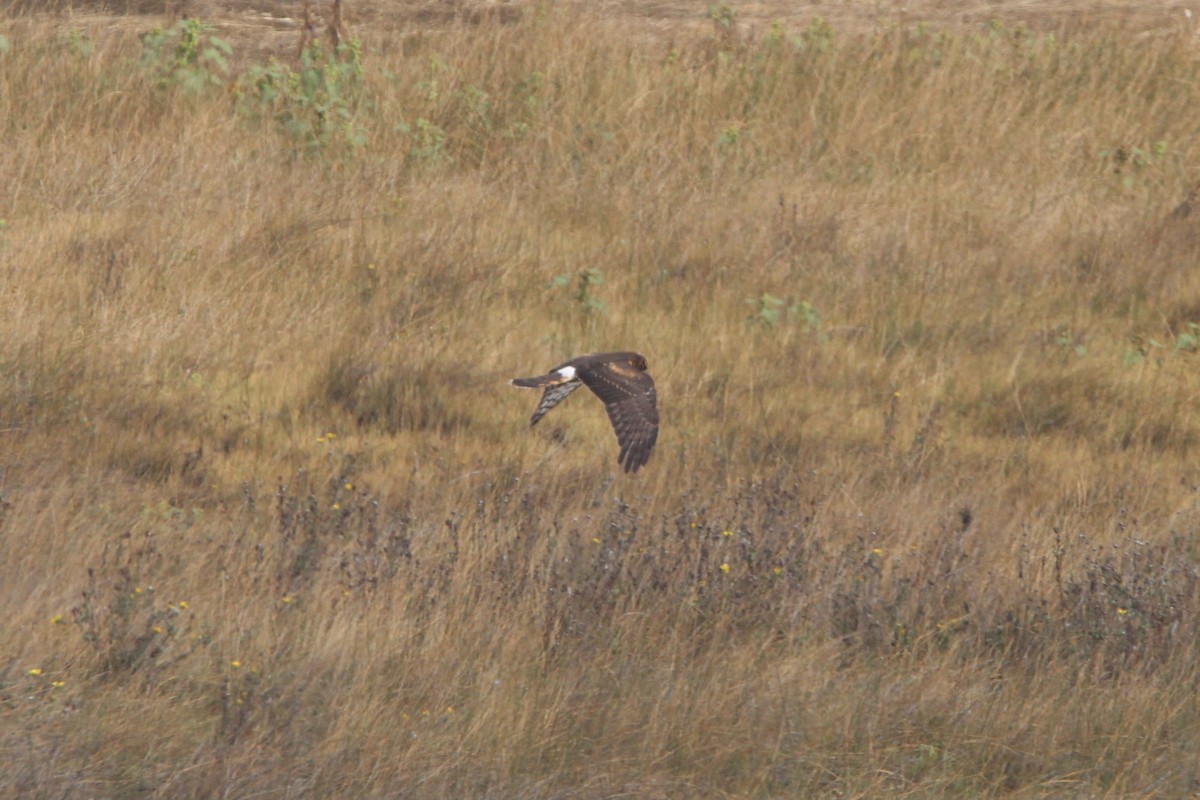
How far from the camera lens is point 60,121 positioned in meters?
8.88

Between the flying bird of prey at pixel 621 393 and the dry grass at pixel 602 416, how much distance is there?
202mm

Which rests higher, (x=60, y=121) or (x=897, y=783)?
(x=60, y=121)

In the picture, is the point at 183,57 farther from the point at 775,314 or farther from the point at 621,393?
the point at 621,393

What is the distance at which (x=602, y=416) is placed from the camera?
6906 millimetres

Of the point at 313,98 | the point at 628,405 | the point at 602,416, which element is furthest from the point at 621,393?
the point at 313,98

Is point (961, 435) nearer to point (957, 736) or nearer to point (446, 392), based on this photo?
point (446, 392)

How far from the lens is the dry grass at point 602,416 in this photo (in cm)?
425

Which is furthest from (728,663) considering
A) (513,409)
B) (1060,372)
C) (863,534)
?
(1060,372)

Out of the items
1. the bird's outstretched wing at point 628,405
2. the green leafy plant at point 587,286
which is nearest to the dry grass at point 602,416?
the green leafy plant at point 587,286

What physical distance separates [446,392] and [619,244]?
1758 millimetres

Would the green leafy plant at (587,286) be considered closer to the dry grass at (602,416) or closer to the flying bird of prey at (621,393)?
the dry grass at (602,416)

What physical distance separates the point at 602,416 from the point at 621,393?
91 cm

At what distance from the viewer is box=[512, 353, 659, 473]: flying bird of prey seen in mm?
5806

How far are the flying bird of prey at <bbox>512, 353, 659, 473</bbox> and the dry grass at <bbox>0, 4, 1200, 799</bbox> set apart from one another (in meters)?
0.20
